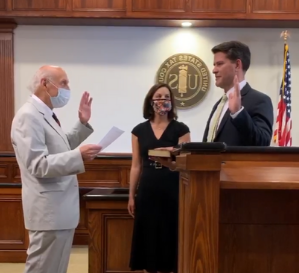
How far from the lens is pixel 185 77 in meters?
5.38

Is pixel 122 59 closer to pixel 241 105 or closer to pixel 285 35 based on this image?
pixel 285 35

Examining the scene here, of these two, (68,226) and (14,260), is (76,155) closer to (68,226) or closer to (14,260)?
(68,226)

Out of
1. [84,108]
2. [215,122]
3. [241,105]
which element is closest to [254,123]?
[241,105]

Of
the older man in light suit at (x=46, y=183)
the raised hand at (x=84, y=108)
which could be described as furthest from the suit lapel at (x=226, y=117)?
the raised hand at (x=84, y=108)

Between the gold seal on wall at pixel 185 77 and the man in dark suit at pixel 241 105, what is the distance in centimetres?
297

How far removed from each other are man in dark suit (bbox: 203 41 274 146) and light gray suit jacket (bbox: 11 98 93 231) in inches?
30.7

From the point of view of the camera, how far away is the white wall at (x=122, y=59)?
5312 mm

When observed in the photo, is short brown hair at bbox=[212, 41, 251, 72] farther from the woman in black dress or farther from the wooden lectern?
the wooden lectern

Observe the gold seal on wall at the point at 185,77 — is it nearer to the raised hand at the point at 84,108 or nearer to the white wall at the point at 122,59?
the white wall at the point at 122,59

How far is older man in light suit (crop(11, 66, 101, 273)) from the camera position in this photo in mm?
1953

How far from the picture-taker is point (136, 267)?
256cm

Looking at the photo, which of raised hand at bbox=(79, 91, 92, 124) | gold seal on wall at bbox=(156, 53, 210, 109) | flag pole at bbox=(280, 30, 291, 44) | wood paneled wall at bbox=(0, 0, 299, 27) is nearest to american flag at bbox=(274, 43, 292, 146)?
flag pole at bbox=(280, 30, 291, 44)

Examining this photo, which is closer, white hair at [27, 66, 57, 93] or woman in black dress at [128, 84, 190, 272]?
white hair at [27, 66, 57, 93]

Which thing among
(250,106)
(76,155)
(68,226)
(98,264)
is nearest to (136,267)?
(98,264)
